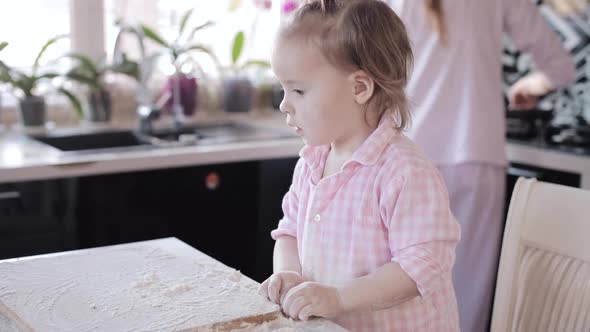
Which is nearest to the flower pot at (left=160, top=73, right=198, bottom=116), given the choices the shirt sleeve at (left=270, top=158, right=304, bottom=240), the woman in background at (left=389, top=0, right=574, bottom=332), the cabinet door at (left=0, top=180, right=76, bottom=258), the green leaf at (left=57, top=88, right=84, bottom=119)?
the green leaf at (left=57, top=88, right=84, bottom=119)

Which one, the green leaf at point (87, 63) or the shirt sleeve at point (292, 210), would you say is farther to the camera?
the green leaf at point (87, 63)

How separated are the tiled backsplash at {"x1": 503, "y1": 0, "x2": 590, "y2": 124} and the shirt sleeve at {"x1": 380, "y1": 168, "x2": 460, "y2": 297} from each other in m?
1.89

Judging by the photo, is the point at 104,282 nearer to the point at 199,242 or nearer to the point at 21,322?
the point at 21,322

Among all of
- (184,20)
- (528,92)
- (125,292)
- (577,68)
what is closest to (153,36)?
(184,20)

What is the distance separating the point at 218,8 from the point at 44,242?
1387 mm

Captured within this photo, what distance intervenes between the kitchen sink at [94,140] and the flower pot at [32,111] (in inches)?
2.8

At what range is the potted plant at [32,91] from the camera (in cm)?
251

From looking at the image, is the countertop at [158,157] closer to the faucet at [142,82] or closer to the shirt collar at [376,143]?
the faucet at [142,82]

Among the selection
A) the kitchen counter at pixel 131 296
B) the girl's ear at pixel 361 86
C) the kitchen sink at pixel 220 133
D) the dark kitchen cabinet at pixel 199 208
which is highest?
the girl's ear at pixel 361 86

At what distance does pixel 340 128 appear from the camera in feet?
4.01

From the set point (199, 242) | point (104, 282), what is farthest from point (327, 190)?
point (199, 242)

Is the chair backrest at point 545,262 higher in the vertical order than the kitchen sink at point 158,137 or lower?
higher

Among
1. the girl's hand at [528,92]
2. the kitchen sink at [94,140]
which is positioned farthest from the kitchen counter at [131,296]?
the girl's hand at [528,92]

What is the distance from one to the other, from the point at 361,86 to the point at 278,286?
33 centimetres
